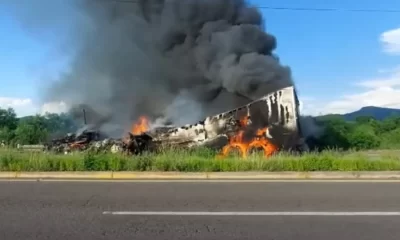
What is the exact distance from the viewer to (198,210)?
18.9 ft

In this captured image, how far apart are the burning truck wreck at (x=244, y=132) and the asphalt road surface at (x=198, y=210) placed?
31.0 feet

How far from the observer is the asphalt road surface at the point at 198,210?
4633mm

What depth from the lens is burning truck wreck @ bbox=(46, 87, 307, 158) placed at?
1761 cm

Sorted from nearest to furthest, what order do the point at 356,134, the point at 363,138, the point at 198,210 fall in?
the point at 198,210
the point at 363,138
the point at 356,134

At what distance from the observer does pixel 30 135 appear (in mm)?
26516

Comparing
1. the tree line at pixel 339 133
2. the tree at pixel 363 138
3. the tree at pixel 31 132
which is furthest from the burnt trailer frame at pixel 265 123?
the tree at pixel 31 132

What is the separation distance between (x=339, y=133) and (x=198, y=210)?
19971mm

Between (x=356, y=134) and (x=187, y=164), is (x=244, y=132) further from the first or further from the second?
(x=356, y=134)

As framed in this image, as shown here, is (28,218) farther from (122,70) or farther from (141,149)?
(122,70)

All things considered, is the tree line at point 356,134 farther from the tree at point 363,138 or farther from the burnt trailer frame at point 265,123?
the burnt trailer frame at point 265,123

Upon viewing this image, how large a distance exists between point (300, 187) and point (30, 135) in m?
22.0

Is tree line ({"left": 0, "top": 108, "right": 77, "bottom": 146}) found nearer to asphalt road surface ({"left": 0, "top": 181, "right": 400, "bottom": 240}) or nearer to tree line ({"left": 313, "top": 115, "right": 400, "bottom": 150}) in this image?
tree line ({"left": 313, "top": 115, "right": 400, "bottom": 150})

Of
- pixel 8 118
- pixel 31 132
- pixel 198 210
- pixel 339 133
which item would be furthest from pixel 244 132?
pixel 8 118

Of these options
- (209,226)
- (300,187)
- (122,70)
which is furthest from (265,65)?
(209,226)
